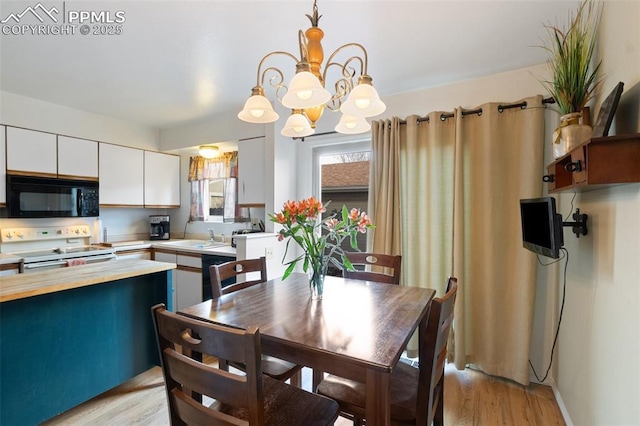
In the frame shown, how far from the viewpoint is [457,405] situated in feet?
6.63

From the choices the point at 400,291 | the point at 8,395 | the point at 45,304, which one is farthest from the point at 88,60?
the point at 400,291

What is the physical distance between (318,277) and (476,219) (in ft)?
4.96

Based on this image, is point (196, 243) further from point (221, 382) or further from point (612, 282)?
point (612, 282)

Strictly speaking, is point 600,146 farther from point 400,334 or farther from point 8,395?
point 8,395

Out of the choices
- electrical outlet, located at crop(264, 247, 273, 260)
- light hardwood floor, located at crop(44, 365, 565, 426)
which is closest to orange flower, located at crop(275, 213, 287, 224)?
light hardwood floor, located at crop(44, 365, 565, 426)

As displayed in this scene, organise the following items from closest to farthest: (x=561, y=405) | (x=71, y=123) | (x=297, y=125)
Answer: (x=297, y=125) → (x=561, y=405) → (x=71, y=123)

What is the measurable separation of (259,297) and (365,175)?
1.87 metres

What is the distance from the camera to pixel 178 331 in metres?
0.95

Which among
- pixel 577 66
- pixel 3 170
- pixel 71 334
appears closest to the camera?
pixel 577 66

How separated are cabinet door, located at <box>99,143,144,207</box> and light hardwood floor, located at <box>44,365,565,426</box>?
2206 mm

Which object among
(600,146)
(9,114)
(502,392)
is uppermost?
(9,114)

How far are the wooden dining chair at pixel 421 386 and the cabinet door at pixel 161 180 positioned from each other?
3572 mm

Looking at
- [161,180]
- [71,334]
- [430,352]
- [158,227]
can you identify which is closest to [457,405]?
[430,352]

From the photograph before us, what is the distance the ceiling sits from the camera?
1.63 m
